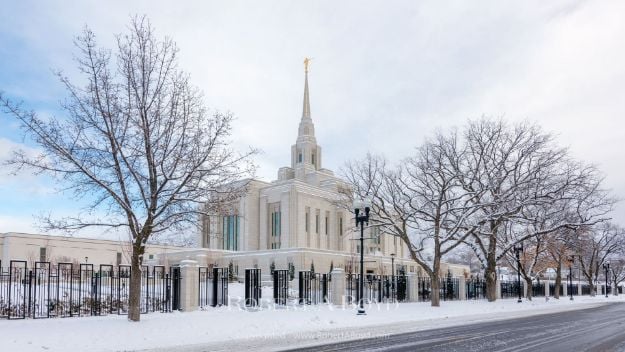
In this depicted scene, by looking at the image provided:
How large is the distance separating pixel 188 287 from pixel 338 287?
834cm

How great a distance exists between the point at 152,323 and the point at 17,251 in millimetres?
60333

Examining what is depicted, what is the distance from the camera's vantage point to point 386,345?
1324 centimetres

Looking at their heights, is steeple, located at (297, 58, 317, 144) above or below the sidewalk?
above

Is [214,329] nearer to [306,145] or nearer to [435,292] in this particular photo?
[435,292]

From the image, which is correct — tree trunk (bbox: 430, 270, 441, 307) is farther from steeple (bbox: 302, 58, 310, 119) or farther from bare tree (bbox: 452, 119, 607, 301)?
steeple (bbox: 302, 58, 310, 119)

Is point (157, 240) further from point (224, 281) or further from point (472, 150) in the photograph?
point (472, 150)

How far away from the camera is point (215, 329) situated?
15484 millimetres

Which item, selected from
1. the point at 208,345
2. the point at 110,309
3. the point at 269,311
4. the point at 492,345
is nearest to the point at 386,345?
the point at 492,345

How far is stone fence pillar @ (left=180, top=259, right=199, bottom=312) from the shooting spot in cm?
2077

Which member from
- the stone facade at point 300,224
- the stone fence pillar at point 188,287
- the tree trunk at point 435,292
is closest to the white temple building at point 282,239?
the stone facade at point 300,224

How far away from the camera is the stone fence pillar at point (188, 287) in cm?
2077

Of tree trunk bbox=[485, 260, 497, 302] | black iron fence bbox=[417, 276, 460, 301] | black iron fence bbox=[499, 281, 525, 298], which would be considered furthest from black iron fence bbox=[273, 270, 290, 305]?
black iron fence bbox=[499, 281, 525, 298]

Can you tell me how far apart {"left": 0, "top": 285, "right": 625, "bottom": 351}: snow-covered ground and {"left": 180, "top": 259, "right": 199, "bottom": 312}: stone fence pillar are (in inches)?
26.8

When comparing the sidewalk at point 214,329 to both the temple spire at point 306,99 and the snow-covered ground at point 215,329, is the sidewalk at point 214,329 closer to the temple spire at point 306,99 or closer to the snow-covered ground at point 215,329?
the snow-covered ground at point 215,329
